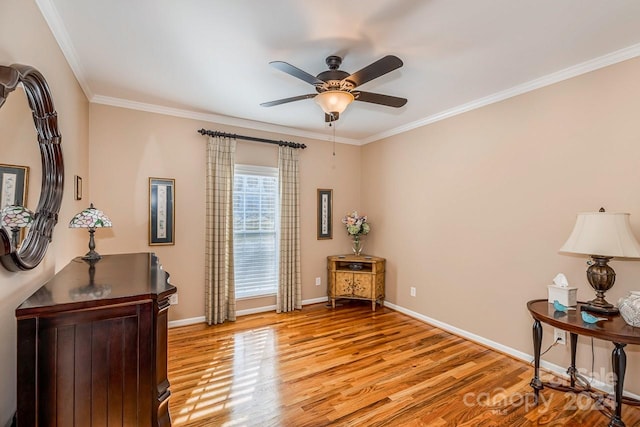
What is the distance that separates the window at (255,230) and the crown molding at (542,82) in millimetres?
2190

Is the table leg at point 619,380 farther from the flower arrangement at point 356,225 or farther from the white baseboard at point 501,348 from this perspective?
the flower arrangement at point 356,225

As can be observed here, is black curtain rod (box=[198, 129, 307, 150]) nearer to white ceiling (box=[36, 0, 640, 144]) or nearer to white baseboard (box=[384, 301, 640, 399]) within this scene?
white ceiling (box=[36, 0, 640, 144])

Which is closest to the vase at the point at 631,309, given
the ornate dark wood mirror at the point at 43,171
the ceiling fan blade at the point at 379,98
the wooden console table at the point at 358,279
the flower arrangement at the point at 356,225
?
the ceiling fan blade at the point at 379,98

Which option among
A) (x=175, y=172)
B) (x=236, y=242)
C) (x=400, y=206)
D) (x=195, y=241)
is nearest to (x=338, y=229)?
(x=400, y=206)

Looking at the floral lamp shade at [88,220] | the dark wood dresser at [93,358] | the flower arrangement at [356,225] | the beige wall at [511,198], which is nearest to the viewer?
the dark wood dresser at [93,358]

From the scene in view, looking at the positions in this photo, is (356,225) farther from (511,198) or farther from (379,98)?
(379,98)

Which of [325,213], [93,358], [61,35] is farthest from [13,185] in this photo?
[325,213]

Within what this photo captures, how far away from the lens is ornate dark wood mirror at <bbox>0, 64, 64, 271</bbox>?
1.26m

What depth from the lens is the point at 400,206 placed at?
14.3 ft

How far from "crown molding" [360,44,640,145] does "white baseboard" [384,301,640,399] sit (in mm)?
2498

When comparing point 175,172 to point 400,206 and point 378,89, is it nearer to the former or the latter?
point 378,89

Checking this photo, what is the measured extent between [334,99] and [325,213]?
2.53 meters

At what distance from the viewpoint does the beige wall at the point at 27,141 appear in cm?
130

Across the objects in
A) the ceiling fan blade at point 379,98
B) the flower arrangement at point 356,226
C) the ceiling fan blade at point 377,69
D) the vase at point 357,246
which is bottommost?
the vase at point 357,246
